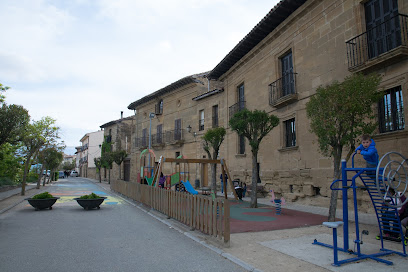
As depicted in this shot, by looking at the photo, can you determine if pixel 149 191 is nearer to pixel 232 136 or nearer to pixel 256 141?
pixel 256 141

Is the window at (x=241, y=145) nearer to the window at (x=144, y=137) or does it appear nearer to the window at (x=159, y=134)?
the window at (x=159, y=134)

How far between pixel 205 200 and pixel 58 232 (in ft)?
12.2

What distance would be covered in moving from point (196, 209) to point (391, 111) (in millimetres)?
6855

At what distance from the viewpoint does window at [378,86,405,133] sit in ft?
27.6

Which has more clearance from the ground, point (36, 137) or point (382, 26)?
point (382, 26)

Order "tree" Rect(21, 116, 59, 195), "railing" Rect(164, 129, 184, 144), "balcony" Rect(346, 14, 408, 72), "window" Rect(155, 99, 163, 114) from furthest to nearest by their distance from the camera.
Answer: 1. "window" Rect(155, 99, 163, 114)
2. "railing" Rect(164, 129, 184, 144)
3. "tree" Rect(21, 116, 59, 195)
4. "balcony" Rect(346, 14, 408, 72)

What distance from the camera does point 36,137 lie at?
694 inches

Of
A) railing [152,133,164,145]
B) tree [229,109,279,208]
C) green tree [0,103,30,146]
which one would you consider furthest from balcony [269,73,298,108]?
railing [152,133,164,145]

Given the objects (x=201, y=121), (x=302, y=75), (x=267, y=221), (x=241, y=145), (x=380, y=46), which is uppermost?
(x=302, y=75)

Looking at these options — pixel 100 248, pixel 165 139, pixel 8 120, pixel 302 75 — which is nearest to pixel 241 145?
pixel 302 75

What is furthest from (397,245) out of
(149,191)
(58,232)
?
(149,191)

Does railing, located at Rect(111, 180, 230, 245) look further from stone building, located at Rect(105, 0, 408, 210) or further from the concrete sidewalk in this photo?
stone building, located at Rect(105, 0, 408, 210)

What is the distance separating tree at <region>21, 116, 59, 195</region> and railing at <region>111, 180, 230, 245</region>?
10.1 meters

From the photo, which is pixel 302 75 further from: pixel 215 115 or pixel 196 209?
pixel 215 115
